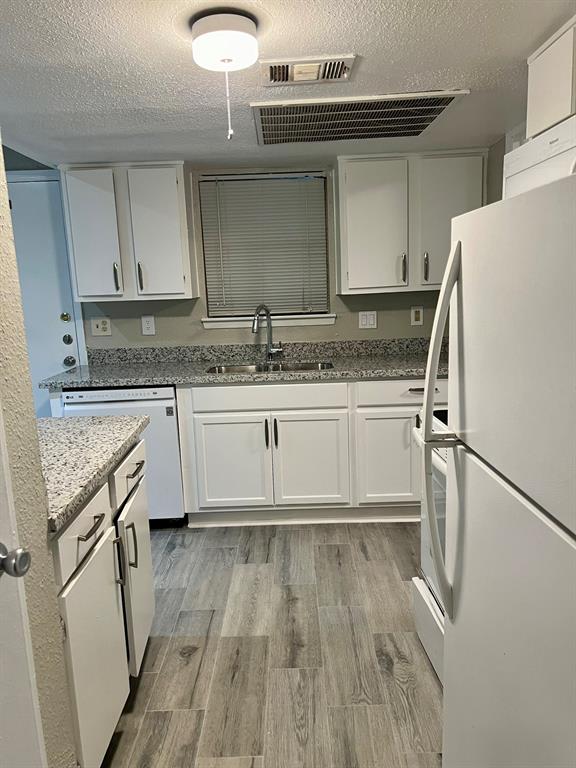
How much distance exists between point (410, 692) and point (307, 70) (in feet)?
7.21

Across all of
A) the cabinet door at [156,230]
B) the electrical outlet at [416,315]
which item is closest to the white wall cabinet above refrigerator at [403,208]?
the electrical outlet at [416,315]

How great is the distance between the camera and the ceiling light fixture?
159cm

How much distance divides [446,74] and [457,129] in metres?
0.81

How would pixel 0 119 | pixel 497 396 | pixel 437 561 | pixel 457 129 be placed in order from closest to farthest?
pixel 497 396, pixel 437 561, pixel 0 119, pixel 457 129

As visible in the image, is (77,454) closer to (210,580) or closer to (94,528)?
(94,528)

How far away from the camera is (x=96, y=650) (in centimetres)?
145

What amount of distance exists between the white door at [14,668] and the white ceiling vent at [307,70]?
1639 mm

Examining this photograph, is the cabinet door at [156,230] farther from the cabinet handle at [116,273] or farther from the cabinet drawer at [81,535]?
the cabinet drawer at [81,535]

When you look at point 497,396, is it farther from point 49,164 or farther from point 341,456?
point 49,164

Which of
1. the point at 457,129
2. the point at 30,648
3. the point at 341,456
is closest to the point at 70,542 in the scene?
the point at 30,648

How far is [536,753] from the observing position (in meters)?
0.84

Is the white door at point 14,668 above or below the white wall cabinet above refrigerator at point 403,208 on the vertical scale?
below

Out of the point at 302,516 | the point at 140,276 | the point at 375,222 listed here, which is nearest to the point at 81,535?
the point at 302,516

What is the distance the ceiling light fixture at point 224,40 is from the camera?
1590 mm
